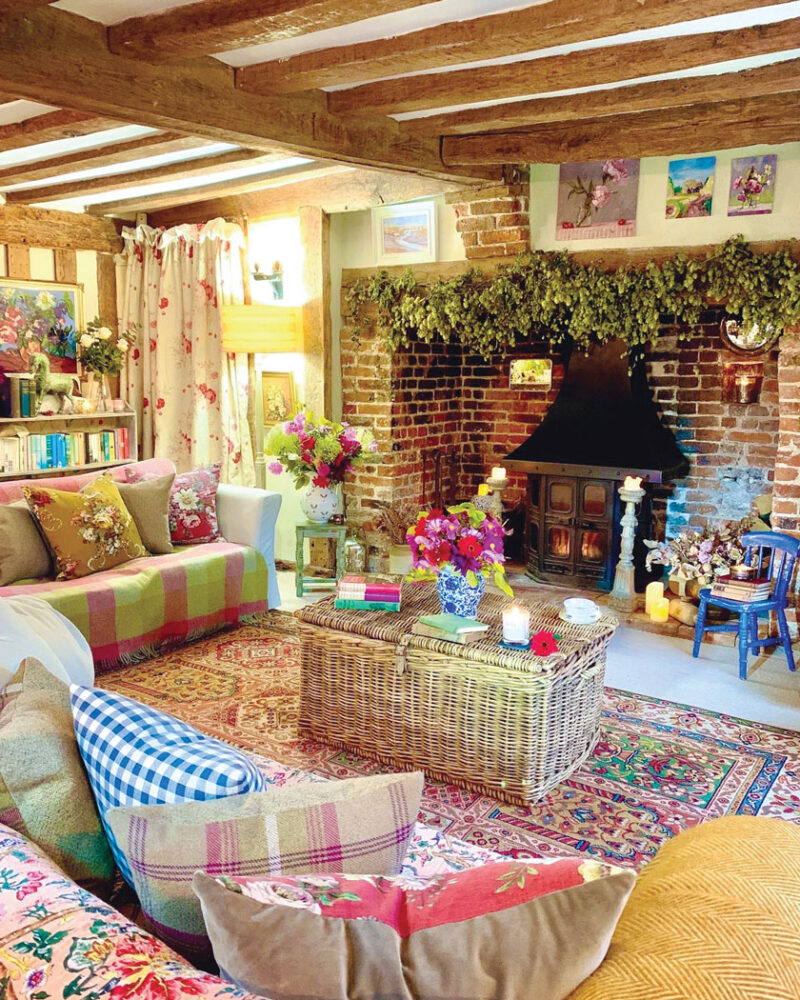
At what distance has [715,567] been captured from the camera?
4.55 meters

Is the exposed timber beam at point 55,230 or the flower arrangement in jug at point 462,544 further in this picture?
the exposed timber beam at point 55,230

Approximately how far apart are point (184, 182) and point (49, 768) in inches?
192

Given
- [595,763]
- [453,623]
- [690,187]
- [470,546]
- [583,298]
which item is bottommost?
[595,763]

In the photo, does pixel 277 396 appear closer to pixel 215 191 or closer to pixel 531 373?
pixel 215 191

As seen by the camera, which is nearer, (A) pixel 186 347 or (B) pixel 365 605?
(B) pixel 365 605

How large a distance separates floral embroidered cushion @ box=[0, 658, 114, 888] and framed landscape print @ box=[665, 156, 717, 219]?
13.2ft

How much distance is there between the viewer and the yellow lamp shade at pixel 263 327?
5.40 m

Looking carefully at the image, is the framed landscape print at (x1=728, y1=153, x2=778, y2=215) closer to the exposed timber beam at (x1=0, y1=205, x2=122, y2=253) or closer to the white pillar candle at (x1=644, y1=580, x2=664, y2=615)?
the white pillar candle at (x1=644, y1=580, x2=664, y2=615)

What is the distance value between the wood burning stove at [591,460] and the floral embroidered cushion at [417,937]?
3.99 meters

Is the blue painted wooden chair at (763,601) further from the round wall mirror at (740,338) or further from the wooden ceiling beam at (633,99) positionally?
the wooden ceiling beam at (633,99)

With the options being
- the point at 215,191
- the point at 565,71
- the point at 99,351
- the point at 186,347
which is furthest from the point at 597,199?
the point at 99,351

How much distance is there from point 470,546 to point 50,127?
2672mm

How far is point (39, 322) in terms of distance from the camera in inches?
231

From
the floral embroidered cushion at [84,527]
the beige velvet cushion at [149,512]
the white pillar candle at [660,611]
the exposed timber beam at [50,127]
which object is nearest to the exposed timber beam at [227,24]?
the exposed timber beam at [50,127]
